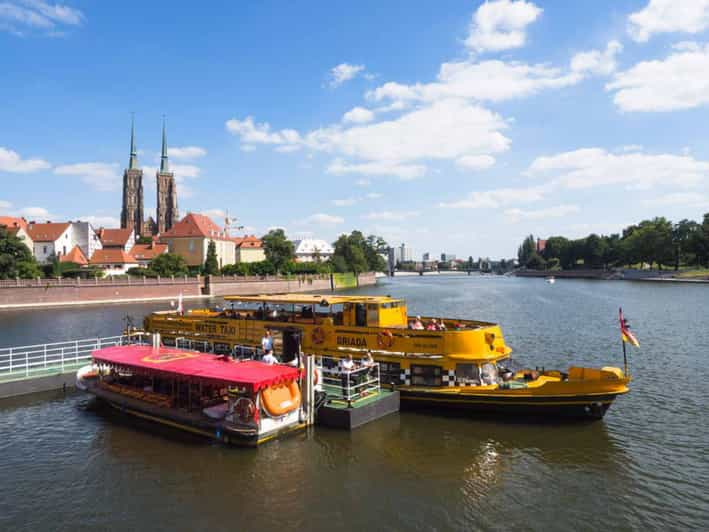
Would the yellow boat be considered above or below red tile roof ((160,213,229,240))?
below

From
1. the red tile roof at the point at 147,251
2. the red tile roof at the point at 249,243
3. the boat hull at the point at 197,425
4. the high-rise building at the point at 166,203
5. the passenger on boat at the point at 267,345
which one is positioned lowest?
the boat hull at the point at 197,425

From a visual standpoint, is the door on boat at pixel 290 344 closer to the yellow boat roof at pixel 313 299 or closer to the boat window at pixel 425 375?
the yellow boat roof at pixel 313 299

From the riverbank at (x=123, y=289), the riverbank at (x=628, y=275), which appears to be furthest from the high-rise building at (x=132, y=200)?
the riverbank at (x=628, y=275)

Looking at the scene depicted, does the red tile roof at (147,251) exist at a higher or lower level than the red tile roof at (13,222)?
lower

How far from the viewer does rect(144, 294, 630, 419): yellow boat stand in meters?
19.0

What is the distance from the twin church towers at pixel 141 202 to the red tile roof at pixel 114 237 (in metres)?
36.6

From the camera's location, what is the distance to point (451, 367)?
20094 millimetres

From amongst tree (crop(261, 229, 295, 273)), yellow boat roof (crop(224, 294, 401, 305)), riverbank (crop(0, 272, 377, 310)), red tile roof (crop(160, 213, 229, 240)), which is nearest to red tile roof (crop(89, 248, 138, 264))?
red tile roof (crop(160, 213, 229, 240))

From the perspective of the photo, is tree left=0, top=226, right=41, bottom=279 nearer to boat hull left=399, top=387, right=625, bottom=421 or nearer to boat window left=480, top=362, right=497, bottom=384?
boat hull left=399, top=387, right=625, bottom=421

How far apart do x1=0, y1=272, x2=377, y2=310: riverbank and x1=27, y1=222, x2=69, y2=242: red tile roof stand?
140 feet

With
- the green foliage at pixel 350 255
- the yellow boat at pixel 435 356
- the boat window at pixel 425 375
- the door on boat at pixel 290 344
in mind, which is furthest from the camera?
the green foliage at pixel 350 255

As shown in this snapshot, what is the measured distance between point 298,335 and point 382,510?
1053 centimetres

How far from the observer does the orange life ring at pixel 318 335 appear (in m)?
22.8

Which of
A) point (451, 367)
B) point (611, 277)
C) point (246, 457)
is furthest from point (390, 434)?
point (611, 277)
